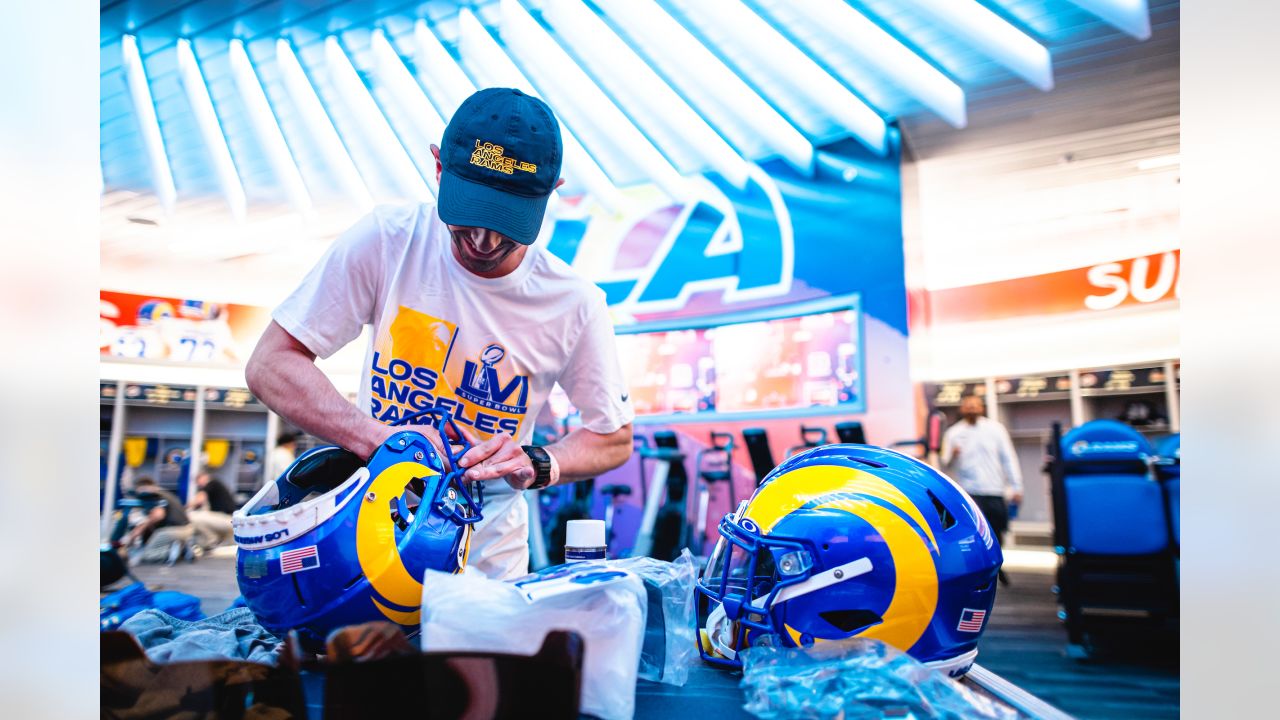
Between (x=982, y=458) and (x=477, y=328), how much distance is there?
19.9 feet

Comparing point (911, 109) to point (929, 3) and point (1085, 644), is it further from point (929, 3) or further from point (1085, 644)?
point (1085, 644)

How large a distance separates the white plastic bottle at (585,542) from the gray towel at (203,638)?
38 centimetres

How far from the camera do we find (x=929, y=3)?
504 cm

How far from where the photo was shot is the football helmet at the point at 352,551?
0.86 meters

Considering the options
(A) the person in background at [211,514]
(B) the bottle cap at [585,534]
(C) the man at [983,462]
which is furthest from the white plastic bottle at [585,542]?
(A) the person in background at [211,514]

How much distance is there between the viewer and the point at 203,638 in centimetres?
96

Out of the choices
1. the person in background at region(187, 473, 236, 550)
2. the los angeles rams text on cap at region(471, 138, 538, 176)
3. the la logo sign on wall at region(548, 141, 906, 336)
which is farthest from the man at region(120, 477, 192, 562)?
the los angeles rams text on cap at region(471, 138, 538, 176)

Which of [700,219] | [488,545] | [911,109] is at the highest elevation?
[911,109]

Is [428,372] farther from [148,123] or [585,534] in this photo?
[148,123]

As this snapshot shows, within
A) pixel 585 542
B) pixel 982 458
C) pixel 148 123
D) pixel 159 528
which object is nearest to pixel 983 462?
pixel 982 458

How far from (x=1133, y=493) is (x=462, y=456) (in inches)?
159
